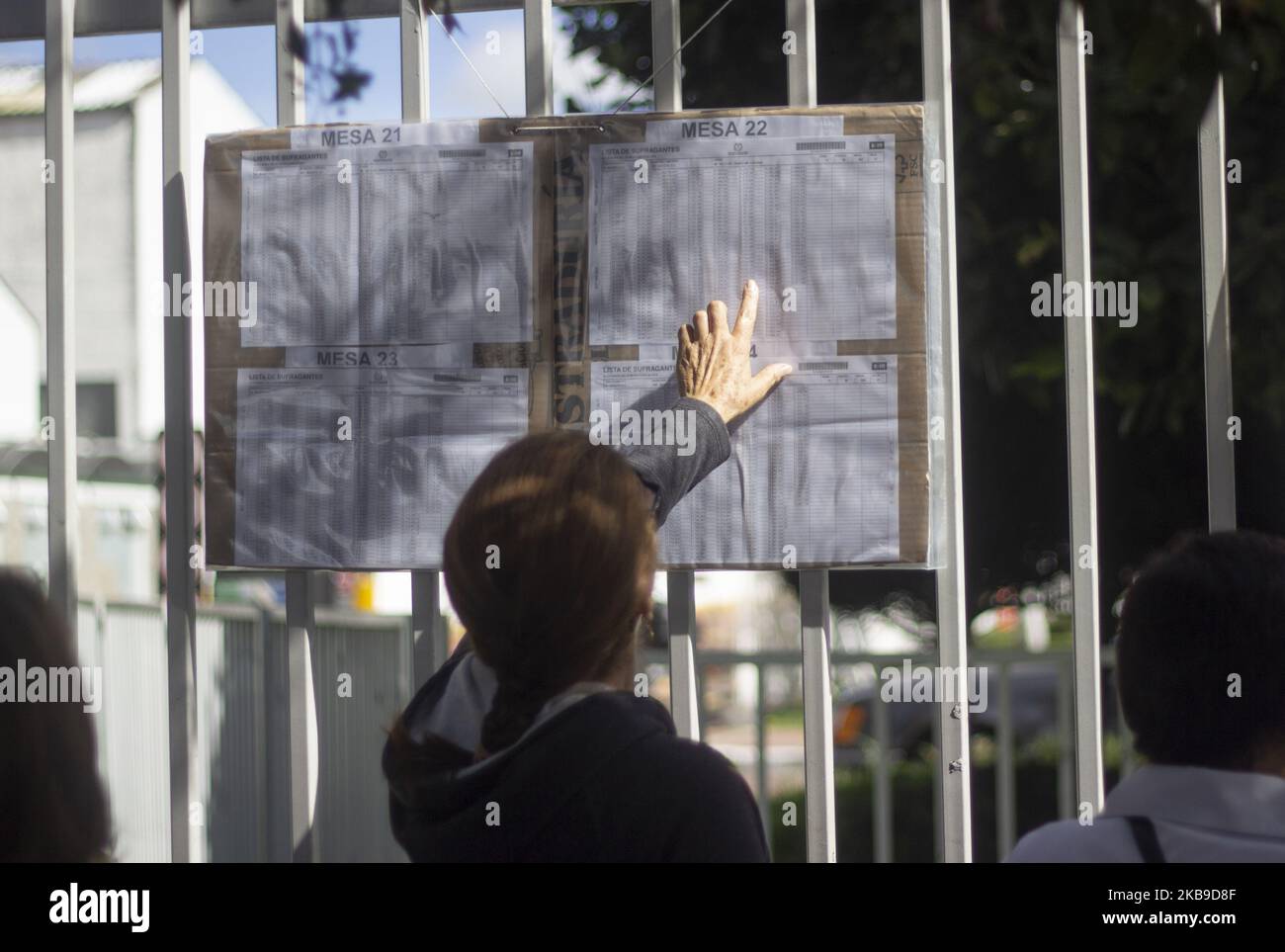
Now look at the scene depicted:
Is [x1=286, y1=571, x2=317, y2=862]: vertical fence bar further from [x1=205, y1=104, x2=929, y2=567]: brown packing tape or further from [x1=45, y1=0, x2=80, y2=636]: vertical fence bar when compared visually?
[x1=45, y1=0, x2=80, y2=636]: vertical fence bar

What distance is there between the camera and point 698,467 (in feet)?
7.99

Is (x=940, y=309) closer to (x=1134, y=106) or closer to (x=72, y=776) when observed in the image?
(x=1134, y=106)

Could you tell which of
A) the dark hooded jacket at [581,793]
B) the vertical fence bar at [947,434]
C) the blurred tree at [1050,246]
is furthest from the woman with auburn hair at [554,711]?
the blurred tree at [1050,246]

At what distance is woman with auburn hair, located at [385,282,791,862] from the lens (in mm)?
1744

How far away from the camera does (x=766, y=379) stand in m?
2.42

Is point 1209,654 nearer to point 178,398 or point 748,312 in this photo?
point 748,312

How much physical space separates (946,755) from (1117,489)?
263cm

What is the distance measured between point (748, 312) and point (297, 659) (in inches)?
45.6

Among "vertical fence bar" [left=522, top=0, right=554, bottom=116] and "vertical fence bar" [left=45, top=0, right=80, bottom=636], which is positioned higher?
"vertical fence bar" [left=522, top=0, right=554, bottom=116]

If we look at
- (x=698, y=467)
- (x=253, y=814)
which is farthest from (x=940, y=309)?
(x=253, y=814)

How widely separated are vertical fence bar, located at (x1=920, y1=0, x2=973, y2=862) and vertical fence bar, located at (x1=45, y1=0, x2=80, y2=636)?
69.7 inches

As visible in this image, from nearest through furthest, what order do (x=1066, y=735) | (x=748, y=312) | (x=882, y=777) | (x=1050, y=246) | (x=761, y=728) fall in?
(x=748, y=312) → (x=1050, y=246) → (x=882, y=777) → (x=761, y=728) → (x=1066, y=735)

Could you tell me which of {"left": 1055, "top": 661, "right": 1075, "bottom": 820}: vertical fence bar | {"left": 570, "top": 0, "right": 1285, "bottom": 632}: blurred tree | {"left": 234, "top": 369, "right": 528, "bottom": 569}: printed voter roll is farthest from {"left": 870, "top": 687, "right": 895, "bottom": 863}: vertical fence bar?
{"left": 234, "top": 369, "right": 528, "bottom": 569}: printed voter roll

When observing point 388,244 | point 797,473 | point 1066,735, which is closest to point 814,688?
point 797,473
